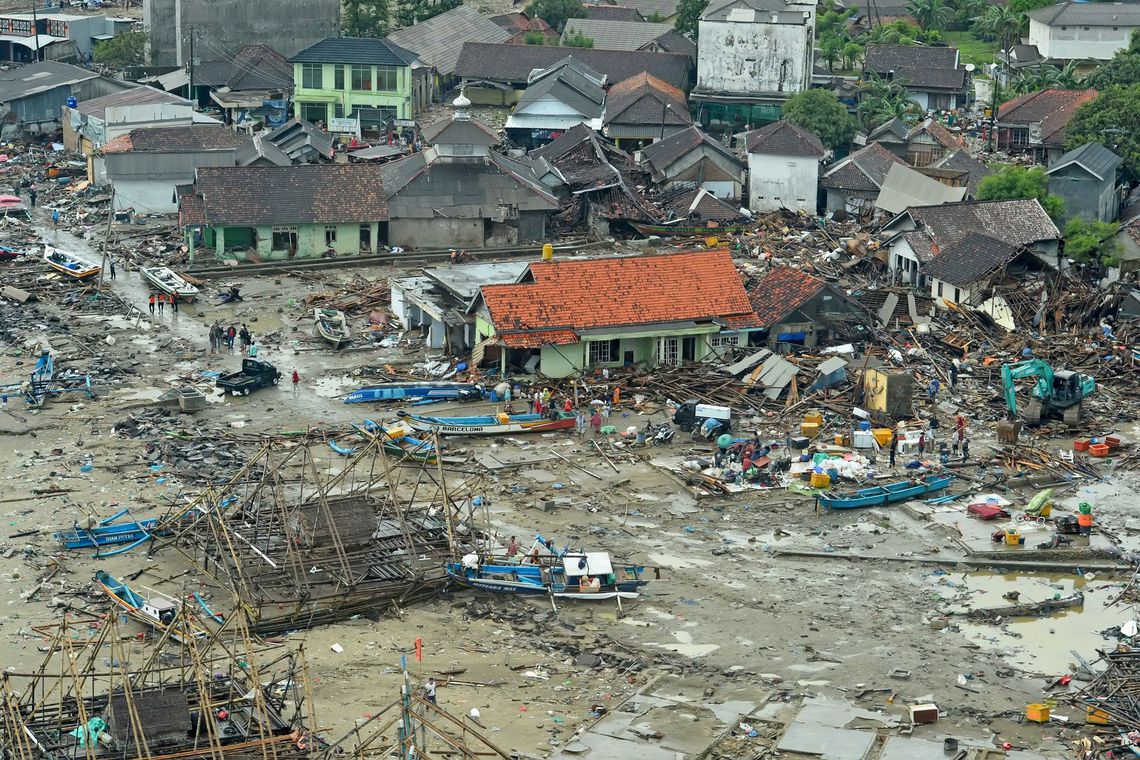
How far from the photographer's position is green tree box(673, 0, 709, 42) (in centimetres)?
8788

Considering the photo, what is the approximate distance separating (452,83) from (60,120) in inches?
714

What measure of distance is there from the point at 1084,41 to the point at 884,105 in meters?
16.6

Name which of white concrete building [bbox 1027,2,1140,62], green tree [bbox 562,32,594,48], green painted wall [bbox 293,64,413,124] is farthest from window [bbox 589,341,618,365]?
white concrete building [bbox 1027,2,1140,62]

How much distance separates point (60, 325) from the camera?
49.1 metres

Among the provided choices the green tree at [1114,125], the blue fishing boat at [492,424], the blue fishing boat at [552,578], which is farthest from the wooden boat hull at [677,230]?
the blue fishing boat at [552,578]

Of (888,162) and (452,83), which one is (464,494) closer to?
(888,162)

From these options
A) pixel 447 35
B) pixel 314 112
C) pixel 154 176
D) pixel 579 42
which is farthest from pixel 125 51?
pixel 154 176

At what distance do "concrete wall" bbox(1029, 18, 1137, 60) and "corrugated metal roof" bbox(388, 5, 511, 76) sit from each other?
27011 mm

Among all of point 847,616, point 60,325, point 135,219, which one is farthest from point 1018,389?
point 135,219

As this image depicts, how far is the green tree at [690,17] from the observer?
8788 centimetres

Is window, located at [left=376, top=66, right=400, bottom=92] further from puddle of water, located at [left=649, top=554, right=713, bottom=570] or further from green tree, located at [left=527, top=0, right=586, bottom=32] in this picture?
puddle of water, located at [left=649, top=554, right=713, bottom=570]

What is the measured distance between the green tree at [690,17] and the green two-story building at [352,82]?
18523mm

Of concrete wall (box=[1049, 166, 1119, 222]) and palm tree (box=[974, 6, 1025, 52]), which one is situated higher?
palm tree (box=[974, 6, 1025, 52])

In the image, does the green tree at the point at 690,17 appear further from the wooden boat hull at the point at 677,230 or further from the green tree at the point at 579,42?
the wooden boat hull at the point at 677,230
